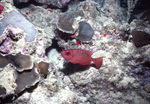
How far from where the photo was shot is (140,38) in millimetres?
3650

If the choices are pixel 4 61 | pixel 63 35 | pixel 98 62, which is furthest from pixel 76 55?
pixel 4 61

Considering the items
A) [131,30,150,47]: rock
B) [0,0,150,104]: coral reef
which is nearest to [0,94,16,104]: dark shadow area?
[0,0,150,104]: coral reef

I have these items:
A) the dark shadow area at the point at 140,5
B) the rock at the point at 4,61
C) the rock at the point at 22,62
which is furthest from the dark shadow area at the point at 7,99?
the dark shadow area at the point at 140,5

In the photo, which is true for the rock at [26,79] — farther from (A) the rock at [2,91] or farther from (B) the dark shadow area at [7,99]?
(A) the rock at [2,91]

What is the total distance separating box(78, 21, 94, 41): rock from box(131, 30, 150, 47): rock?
57.6 inches

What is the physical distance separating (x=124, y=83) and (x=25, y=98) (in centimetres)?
306

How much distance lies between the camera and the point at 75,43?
3.85 m

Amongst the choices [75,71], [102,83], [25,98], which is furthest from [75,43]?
[25,98]

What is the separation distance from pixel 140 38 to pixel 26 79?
368cm

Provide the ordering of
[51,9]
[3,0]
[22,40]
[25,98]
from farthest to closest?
1. [51,9]
2. [3,0]
3. [22,40]
4. [25,98]

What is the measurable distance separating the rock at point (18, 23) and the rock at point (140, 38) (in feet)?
10.7

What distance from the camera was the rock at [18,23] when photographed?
312cm

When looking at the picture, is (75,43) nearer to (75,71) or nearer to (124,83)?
(75,71)

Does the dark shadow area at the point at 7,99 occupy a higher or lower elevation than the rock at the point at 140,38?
lower
